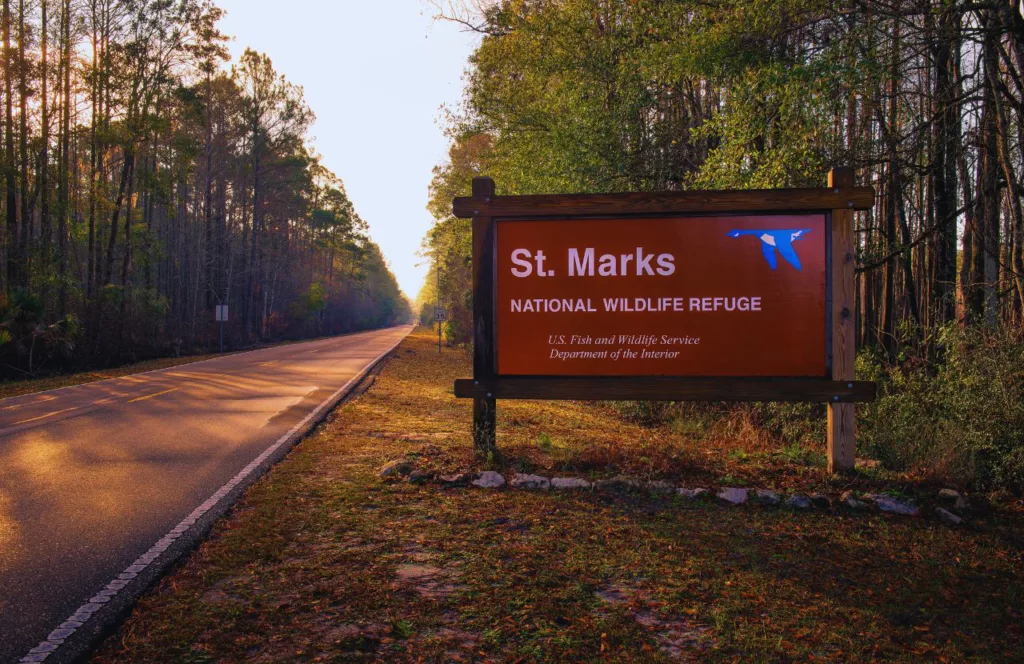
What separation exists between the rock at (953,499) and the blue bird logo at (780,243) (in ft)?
8.53

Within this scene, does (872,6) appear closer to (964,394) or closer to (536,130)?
(964,394)

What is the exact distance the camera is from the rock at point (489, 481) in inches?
244

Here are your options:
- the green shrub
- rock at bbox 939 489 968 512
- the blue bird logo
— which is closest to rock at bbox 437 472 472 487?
the blue bird logo

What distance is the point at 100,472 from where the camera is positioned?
6770 millimetres

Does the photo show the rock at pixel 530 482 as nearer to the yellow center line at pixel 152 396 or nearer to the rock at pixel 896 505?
the rock at pixel 896 505

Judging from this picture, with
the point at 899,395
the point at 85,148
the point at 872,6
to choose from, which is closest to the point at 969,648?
the point at 899,395

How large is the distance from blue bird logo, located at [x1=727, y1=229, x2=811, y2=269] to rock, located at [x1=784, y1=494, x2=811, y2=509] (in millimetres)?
2528

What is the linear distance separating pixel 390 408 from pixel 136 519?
22.7ft

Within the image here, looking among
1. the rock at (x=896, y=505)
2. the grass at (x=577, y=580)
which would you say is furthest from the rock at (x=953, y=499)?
the rock at (x=896, y=505)

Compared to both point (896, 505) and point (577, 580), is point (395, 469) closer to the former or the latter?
point (577, 580)

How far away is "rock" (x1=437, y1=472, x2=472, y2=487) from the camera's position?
6.26 m

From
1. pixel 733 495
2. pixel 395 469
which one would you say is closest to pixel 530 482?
pixel 395 469

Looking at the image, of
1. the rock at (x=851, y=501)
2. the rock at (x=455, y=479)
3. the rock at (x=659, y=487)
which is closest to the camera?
the rock at (x=851, y=501)

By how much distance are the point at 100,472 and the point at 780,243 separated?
796 cm
